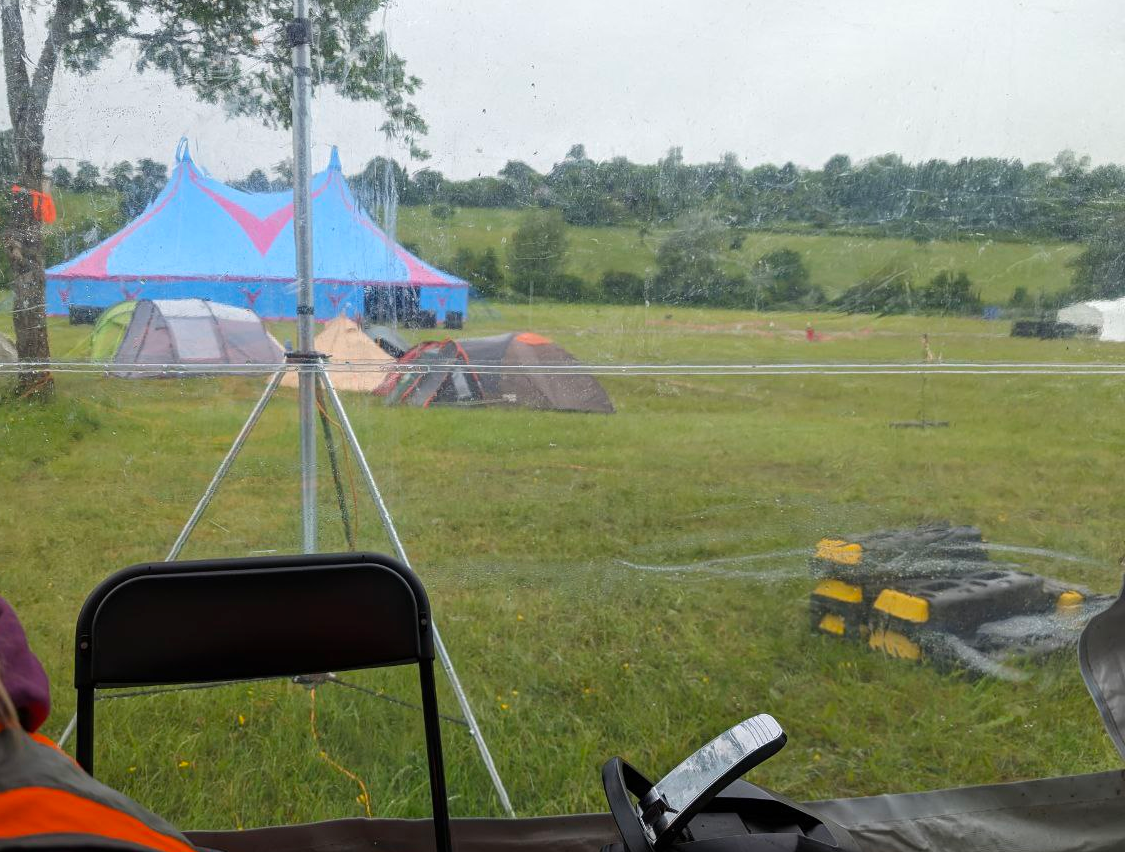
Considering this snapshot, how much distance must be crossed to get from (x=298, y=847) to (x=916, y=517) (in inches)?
67.6

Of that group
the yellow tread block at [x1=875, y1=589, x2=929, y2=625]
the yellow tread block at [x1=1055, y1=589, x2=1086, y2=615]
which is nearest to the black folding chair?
the yellow tread block at [x1=875, y1=589, x2=929, y2=625]

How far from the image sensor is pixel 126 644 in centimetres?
121

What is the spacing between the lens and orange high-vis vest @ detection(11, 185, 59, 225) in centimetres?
173

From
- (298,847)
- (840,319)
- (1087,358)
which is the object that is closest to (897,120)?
(840,319)

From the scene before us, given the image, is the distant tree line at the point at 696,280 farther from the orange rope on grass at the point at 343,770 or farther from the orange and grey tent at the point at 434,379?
the orange rope on grass at the point at 343,770

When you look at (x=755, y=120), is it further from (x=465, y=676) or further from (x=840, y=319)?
(x=465, y=676)

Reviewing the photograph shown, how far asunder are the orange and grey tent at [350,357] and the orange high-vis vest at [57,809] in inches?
52.5

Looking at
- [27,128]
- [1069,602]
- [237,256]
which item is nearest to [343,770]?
[237,256]

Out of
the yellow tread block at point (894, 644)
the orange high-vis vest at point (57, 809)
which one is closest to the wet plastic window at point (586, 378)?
the yellow tread block at point (894, 644)

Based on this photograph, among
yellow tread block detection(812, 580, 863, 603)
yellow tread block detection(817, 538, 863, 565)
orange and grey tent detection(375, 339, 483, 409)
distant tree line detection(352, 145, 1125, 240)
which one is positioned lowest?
yellow tread block detection(812, 580, 863, 603)

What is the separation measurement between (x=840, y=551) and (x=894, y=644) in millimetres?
281

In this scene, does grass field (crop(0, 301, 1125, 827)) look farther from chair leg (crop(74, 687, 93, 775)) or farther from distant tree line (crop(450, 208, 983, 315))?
chair leg (crop(74, 687, 93, 775))

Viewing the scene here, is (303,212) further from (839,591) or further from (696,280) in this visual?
(839,591)

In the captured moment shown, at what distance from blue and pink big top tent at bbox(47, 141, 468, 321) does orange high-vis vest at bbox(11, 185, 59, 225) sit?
0.31ft
